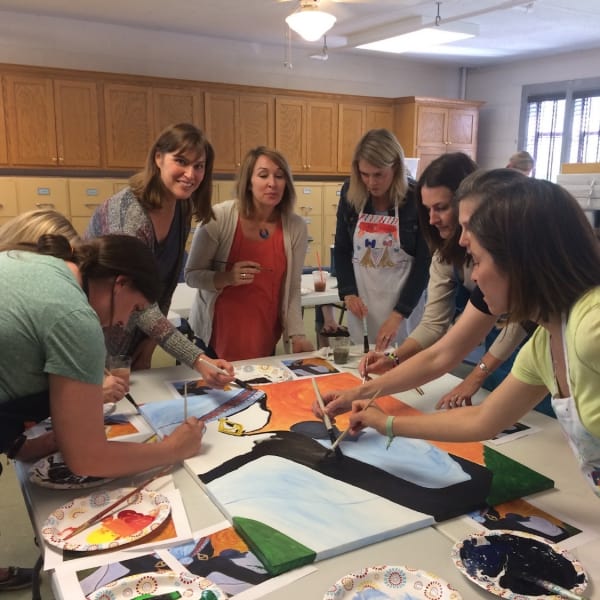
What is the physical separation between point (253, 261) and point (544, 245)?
1.50 meters

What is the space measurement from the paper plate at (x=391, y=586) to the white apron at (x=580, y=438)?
36 cm

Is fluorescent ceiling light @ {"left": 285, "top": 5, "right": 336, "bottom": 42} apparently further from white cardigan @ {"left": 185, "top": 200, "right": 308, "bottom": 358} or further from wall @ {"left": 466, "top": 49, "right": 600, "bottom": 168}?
wall @ {"left": 466, "top": 49, "right": 600, "bottom": 168}

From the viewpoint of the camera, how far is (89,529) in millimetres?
1101

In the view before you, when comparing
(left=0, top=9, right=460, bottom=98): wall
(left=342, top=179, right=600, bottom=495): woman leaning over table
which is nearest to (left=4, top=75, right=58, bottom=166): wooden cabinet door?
(left=0, top=9, right=460, bottom=98): wall

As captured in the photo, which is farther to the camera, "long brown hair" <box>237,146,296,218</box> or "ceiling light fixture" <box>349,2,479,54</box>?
"ceiling light fixture" <box>349,2,479,54</box>

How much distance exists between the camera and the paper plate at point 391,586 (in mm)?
924

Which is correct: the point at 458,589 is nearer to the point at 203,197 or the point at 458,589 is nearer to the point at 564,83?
the point at 203,197

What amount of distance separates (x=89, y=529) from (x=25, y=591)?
123cm

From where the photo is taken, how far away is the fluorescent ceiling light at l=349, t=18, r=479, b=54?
548cm

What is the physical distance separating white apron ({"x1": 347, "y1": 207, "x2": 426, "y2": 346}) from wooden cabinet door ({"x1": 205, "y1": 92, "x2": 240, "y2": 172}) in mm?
3802

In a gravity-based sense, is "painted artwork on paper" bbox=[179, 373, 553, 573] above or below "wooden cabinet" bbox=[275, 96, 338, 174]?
below

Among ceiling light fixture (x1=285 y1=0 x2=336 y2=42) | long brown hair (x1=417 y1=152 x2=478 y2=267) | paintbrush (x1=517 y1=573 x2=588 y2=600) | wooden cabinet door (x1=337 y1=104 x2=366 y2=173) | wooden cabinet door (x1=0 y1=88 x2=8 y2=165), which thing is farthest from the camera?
wooden cabinet door (x1=337 y1=104 x2=366 y2=173)

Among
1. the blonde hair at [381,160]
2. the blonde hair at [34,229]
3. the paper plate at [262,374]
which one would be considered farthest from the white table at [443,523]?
the blonde hair at [381,160]

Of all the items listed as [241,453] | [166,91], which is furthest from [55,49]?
[241,453]
